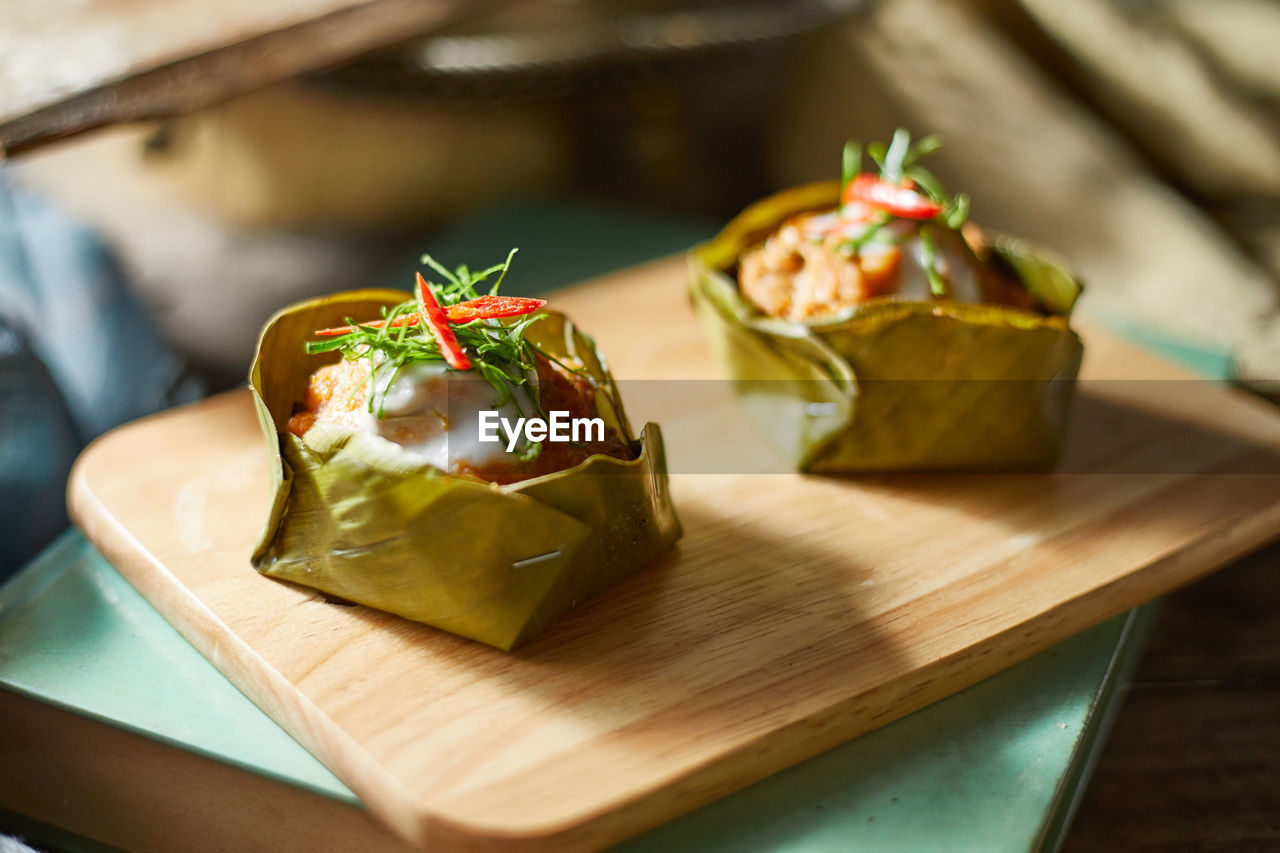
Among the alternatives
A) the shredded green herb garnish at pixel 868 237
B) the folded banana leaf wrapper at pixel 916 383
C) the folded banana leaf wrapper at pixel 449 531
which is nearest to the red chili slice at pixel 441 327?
the folded banana leaf wrapper at pixel 449 531

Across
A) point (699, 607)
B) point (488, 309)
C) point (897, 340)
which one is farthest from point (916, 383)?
point (488, 309)

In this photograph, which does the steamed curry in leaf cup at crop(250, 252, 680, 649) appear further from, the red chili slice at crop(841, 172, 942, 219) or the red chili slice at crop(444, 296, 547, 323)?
the red chili slice at crop(841, 172, 942, 219)

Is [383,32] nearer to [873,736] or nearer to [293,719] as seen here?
[293,719]

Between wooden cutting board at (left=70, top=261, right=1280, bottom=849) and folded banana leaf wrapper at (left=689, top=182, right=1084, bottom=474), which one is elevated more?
folded banana leaf wrapper at (left=689, top=182, right=1084, bottom=474)

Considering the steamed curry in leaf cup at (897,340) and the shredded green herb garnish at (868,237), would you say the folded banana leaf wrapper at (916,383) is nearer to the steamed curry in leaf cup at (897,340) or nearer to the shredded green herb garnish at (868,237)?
the steamed curry in leaf cup at (897,340)

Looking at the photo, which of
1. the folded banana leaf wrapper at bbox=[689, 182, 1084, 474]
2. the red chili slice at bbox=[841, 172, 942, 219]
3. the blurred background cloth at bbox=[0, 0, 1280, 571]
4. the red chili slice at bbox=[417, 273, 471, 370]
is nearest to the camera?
the red chili slice at bbox=[417, 273, 471, 370]

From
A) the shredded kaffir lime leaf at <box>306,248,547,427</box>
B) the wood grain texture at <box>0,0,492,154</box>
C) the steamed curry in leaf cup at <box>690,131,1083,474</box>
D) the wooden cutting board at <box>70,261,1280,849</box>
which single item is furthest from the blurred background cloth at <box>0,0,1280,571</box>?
the shredded kaffir lime leaf at <box>306,248,547,427</box>

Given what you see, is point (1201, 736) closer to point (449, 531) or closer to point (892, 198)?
point (892, 198)
